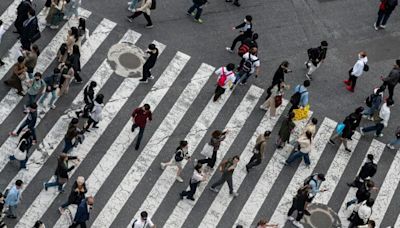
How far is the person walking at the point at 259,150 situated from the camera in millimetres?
22672

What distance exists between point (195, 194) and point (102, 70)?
18.7 ft

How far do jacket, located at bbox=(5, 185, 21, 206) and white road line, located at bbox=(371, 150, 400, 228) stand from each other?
10592 mm

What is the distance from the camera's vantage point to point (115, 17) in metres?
27.3

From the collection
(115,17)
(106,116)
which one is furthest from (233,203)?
(115,17)

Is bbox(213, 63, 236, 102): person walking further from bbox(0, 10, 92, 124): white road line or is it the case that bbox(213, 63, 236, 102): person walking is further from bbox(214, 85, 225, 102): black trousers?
bbox(0, 10, 92, 124): white road line

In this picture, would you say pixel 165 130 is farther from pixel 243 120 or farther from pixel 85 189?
pixel 85 189

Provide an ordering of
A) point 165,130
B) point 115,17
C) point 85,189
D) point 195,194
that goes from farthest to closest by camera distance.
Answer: point 115,17, point 165,130, point 195,194, point 85,189

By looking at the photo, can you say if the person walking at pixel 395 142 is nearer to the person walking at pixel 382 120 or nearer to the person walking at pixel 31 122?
the person walking at pixel 382 120

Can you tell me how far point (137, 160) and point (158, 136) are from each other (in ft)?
3.96

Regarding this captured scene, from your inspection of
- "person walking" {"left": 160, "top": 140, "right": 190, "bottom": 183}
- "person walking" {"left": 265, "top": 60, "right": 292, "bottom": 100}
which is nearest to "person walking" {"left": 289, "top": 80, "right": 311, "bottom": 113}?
"person walking" {"left": 265, "top": 60, "right": 292, "bottom": 100}

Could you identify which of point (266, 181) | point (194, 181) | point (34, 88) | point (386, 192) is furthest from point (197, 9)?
point (386, 192)

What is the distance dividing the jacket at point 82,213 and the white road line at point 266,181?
4.60 meters

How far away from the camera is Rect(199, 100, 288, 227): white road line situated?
2250cm

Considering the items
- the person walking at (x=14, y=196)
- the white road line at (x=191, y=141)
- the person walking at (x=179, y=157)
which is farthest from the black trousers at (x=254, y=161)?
the person walking at (x=14, y=196)
